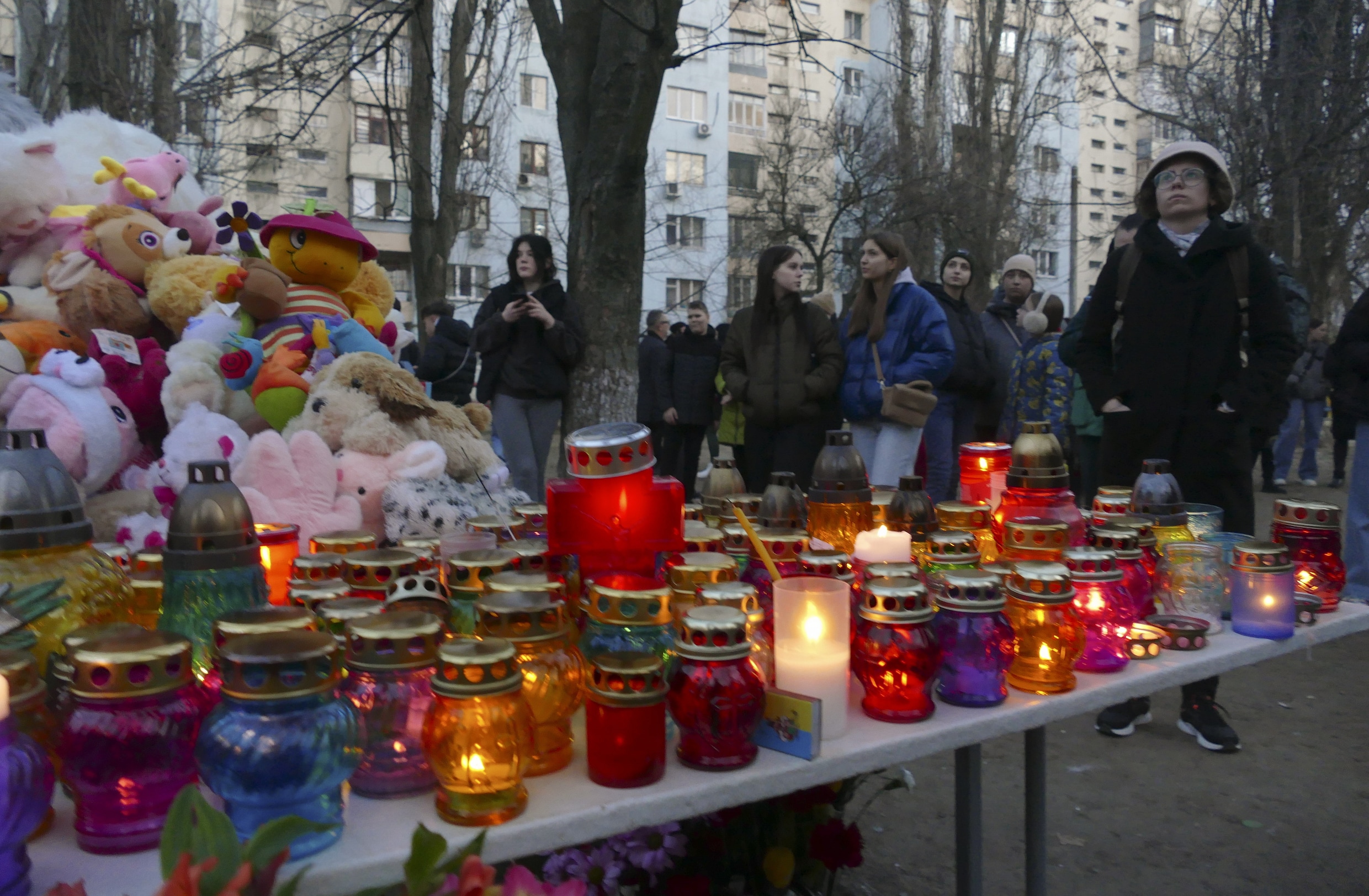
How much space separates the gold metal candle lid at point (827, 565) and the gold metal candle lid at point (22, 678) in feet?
3.36

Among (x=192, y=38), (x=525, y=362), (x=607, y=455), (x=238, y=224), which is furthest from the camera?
(x=192, y=38)

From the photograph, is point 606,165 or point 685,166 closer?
point 606,165

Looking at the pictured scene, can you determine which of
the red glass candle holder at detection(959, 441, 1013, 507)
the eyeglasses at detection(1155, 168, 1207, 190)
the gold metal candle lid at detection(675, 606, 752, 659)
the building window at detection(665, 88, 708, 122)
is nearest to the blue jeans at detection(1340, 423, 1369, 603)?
the eyeglasses at detection(1155, 168, 1207, 190)

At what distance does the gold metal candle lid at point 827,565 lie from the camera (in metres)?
1.42

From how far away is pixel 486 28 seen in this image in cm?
801

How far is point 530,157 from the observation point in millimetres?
25859

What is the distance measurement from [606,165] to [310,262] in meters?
1.55

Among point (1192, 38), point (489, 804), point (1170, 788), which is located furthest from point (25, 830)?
point (1192, 38)

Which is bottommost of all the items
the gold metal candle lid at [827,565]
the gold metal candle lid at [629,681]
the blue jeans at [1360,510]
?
the blue jeans at [1360,510]

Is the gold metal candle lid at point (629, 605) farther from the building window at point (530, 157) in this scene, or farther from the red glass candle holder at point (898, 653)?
the building window at point (530, 157)

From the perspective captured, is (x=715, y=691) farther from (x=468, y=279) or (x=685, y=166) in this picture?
(x=685, y=166)

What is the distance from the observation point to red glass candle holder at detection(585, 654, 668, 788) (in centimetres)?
108

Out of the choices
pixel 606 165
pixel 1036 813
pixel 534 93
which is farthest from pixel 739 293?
pixel 1036 813

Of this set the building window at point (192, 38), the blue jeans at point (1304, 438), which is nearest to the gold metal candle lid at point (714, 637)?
the blue jeans at point (1304, 438)
